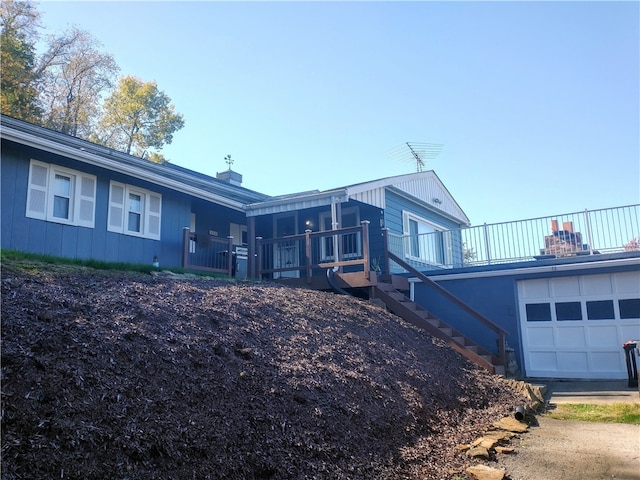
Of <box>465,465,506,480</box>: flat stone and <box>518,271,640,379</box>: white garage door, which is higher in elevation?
<box>518,271,640,379</box>: white garage door

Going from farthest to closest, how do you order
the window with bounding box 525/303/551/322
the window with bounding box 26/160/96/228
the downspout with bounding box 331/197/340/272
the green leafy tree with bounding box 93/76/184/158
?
the green leafy tree with bounding box 93/76/184/158 → the downspout with bounding box 331/197/340/272 → the window with bounding box 525/303/551/322 → the window with bounding box 26/160/96/228

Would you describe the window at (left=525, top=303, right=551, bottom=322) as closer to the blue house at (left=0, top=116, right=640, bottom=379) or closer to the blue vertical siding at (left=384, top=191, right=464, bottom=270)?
the blue house at (left=0, top=116, right=640, bottom=379)

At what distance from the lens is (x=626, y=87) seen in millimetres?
10492

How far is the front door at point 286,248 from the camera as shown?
1318 cm

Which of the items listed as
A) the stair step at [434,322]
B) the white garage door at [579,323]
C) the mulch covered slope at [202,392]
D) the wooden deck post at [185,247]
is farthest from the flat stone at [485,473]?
the wooden deck post at [185,247]

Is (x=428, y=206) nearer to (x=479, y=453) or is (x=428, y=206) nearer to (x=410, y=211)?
(x=410, y=211)

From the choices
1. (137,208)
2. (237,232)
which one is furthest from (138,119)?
(137,208)

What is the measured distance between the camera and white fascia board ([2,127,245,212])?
8.17m

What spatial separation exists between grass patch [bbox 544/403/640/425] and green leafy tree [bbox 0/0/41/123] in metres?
22.6

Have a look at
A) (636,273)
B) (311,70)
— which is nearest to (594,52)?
(636,273)

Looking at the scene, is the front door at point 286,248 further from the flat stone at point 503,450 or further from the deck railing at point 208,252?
the flat stone at point 503,450

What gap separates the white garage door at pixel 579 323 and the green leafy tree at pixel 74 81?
72.3ft

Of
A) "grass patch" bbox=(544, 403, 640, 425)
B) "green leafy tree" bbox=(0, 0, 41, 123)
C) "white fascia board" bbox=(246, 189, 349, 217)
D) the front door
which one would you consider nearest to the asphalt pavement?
"grass patch" bbox=(544, 403, 640, 425)

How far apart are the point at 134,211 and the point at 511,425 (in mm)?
8670
